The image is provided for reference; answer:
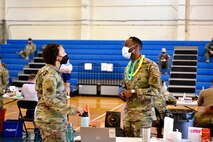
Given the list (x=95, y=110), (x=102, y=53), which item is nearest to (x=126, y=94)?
(x=95, y=110)

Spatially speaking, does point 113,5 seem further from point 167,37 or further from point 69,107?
point 69,107

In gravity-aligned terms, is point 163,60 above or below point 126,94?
above

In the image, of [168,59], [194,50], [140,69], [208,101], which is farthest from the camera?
[194,50]

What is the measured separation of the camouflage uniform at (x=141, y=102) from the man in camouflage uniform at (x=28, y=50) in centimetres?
1426

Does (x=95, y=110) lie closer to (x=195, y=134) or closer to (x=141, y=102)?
(x=141, y=102)

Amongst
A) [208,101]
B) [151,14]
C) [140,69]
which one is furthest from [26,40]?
[140,69]

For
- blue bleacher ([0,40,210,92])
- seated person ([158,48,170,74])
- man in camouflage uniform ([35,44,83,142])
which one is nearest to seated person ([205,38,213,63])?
blue bleacher ([0,40,210,92])

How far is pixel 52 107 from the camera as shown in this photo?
11.0ft

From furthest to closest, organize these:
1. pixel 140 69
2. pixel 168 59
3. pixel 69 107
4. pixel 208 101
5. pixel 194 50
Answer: pixel 194 50 → pixel 168 59 → pixel 208 101 → pixel 140 69 → pixel 69 107

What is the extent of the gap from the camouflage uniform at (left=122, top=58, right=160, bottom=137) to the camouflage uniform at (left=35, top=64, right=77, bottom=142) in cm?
70

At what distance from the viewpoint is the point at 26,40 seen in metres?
18.9

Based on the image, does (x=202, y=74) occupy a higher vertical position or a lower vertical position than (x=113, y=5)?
lower

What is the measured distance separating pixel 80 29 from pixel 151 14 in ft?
11.7

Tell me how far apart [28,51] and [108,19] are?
4168mm
